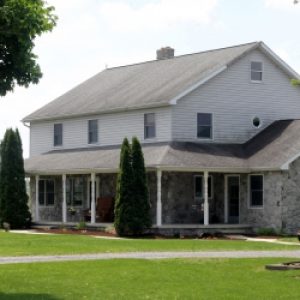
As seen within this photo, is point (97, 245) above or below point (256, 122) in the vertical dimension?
below

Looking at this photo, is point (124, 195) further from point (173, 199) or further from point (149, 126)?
point (149, 126)

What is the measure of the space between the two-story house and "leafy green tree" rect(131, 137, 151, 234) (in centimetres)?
84

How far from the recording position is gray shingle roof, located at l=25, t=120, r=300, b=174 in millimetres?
39062

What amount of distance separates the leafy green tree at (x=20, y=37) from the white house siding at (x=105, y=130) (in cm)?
2459

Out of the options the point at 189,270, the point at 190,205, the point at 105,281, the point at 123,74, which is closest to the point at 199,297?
the point at 105,281

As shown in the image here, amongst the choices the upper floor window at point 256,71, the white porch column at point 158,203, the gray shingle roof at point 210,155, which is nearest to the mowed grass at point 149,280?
the white porch column at point 158,203

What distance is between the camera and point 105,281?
19625 millimetres

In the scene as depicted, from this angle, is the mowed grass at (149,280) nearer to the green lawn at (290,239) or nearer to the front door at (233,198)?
the green lawn at (290,239)

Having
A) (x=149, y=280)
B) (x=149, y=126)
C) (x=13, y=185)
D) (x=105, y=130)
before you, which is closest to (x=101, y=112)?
(x=105, y=130)

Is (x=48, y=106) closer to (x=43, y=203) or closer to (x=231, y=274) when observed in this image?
(x=43, y=203)

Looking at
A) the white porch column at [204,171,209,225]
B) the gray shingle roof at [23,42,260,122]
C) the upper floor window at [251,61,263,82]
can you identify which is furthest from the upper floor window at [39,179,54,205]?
the upper floor window at [251,61,263,82]

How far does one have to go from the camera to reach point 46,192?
48406 millimetres

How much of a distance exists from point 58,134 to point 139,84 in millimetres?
5822

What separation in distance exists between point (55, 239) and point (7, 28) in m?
19.3
